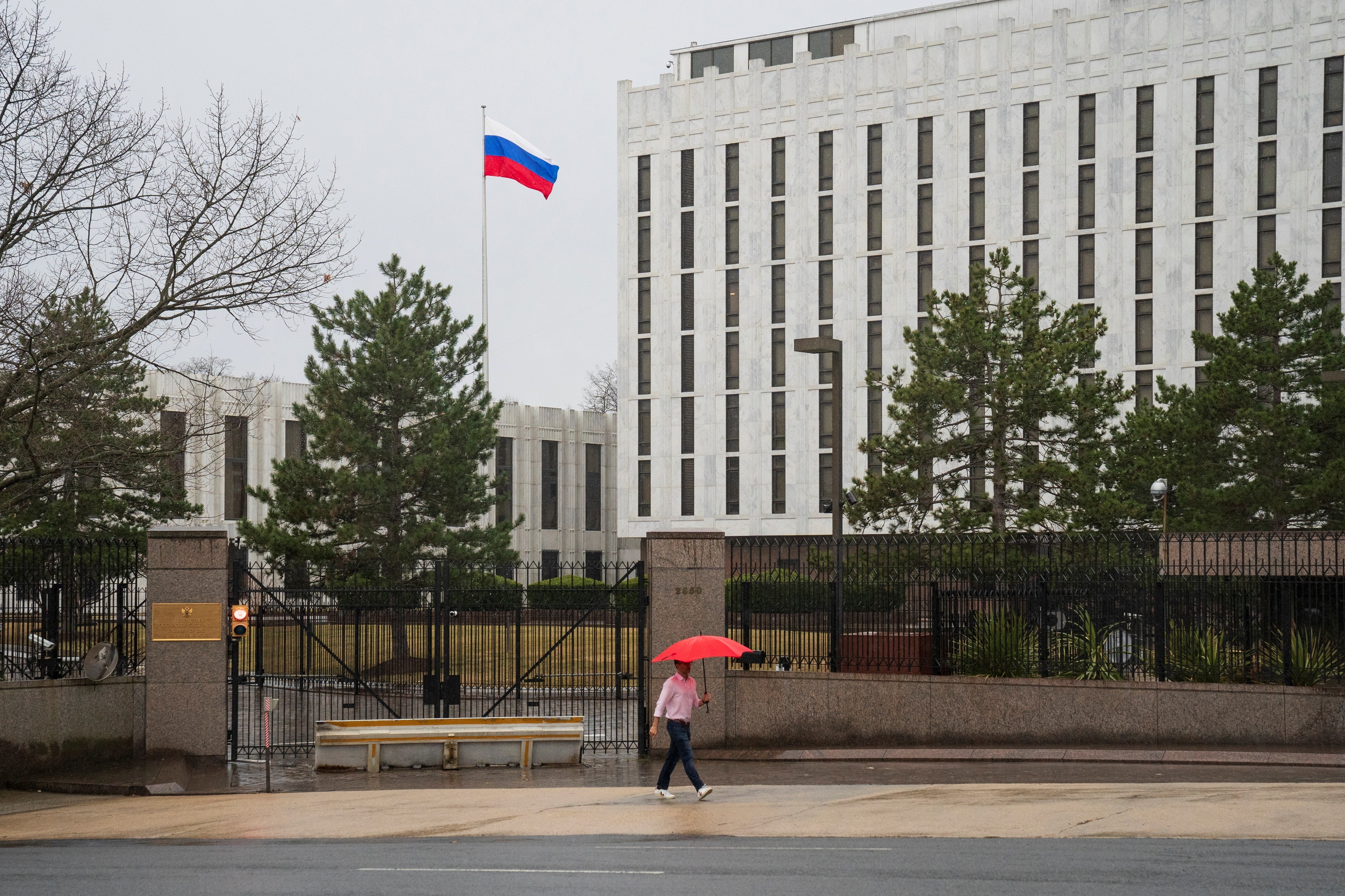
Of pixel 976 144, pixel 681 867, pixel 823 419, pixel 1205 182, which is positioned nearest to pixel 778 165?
pixel 976 144

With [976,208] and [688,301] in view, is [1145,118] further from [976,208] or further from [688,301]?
[688,301]

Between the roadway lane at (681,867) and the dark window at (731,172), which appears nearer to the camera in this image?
the roadway lane at (681,867)

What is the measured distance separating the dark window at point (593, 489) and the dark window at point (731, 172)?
2284cm

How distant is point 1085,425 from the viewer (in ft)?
127

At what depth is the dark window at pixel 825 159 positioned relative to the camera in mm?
71062

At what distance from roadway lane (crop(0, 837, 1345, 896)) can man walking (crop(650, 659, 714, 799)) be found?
2.44 m

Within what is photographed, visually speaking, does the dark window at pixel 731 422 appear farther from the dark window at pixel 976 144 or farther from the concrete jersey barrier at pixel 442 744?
the concrete jersey barrier at pixel 442 744

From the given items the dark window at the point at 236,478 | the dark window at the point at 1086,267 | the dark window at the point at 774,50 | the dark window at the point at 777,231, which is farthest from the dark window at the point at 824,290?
the dark window at the point at 236,478

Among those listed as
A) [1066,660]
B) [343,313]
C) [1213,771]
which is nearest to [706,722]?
[1066,660]

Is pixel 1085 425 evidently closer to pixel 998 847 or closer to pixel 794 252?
pixel 998 847

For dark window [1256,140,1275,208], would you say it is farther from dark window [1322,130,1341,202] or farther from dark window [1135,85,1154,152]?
dark window [1135,85,1154,152]

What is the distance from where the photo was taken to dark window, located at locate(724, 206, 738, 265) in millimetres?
73250

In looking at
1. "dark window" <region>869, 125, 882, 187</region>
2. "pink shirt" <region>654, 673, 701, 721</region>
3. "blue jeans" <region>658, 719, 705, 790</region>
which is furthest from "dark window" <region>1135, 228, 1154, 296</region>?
"blue jeans" <region>658, 719, 705, 790</region>

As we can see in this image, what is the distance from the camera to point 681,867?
Answer: 11016 mm
